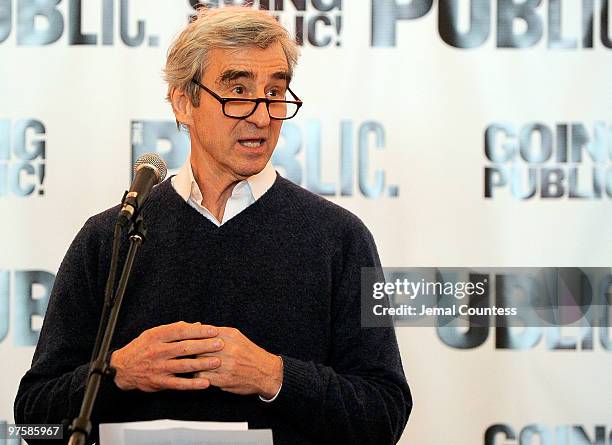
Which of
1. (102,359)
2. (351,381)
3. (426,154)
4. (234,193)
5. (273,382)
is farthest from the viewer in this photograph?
(426,154)

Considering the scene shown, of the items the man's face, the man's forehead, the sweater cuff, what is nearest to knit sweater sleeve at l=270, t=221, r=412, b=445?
the sweater cuff

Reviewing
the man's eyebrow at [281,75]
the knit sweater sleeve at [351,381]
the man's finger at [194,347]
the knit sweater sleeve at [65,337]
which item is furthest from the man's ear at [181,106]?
the man's finger at [194,347]

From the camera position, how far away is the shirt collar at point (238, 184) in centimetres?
211

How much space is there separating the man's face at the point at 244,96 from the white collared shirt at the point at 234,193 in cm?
8

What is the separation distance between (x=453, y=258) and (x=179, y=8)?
967 mm

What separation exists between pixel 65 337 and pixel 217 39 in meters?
0.70

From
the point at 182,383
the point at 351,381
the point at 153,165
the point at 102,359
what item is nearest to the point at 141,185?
the point at 153,165

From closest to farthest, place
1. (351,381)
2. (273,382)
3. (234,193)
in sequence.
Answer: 1. (273,382)
2. (351,381)
3. (234,193)

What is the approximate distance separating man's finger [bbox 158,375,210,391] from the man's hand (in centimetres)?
2

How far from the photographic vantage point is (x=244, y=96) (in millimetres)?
2006

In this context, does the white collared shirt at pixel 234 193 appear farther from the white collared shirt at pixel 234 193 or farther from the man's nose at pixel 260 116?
the man's nose at pixel 260 116

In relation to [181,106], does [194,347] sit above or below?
below

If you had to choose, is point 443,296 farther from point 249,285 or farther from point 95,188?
point 95,188

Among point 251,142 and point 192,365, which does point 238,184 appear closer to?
point 251,142
